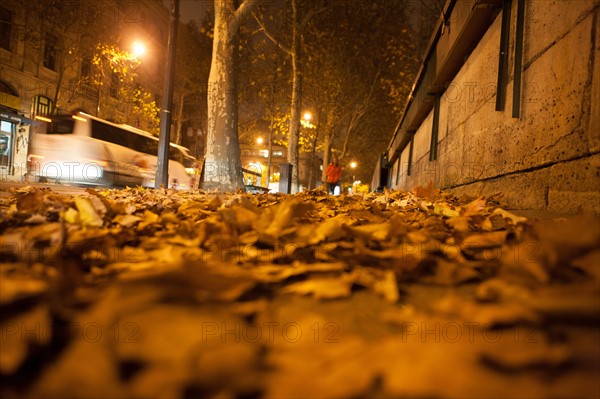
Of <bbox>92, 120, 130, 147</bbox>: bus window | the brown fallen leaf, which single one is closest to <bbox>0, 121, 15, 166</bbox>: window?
<bbox>92, 120, 130, 147</bbox>: bus window

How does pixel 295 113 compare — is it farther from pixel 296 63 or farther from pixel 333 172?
pixel 333 172

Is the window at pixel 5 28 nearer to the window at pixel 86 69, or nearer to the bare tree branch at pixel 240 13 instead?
the window at pixel 86 69

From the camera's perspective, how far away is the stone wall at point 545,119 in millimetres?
2043

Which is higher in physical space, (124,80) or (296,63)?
(124,80)

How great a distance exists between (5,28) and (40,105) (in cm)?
452

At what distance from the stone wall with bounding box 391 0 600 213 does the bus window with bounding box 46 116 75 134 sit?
13287 mm

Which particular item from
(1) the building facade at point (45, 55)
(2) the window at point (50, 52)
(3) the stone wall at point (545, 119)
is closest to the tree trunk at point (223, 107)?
(3) the stone wall at point (545, 119)

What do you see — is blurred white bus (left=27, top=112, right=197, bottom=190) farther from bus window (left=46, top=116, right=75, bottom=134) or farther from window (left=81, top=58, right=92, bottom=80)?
window (left=81, top=58, right=92, bottom=80)

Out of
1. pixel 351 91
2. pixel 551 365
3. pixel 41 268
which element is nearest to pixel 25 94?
pixel 351 91

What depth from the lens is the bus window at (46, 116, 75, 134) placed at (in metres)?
12.4

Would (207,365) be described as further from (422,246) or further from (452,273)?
(422,246)

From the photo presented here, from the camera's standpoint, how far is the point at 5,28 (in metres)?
19.4

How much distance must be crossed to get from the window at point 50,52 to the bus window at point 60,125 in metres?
13.6

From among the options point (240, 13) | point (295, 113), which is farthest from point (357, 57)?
point (240, 13)
